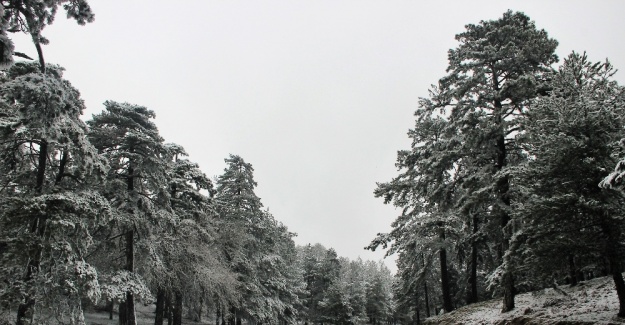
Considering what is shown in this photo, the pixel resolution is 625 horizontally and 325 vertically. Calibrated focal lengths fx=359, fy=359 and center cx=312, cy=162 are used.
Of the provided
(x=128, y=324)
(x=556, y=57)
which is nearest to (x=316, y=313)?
(x=128, y=324)

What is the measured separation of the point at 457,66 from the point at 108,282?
17.3m

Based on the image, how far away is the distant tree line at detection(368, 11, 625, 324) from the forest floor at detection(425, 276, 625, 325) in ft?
2.15

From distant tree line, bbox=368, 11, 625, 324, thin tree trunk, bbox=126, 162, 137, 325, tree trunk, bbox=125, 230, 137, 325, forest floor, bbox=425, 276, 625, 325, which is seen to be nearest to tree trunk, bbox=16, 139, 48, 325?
thin tree trunk, bbox=126, 162, 137, 325

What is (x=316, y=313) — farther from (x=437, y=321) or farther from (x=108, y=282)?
(x=108, y=282)

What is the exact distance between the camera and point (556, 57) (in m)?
14.3

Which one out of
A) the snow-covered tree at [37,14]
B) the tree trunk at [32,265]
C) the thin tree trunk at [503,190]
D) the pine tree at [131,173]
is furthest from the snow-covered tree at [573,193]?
the pine tree at [131,173]

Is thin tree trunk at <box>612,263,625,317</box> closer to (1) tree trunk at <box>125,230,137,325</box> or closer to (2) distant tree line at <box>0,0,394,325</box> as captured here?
(2) distant tree line at <box>0,0,394,325</box>

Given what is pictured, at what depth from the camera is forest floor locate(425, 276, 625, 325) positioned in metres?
9.63

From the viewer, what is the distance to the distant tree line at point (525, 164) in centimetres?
964

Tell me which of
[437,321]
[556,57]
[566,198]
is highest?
[556,57]

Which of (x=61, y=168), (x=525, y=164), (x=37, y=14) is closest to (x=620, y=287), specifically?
(x=525, y=164)

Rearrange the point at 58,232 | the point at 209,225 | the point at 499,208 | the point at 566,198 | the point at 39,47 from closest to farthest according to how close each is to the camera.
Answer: the point at 39,47, the point at 566,198, the point at 58,232, the point at 499,208, the point at 209,225

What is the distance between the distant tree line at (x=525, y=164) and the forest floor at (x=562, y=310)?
25.8 inches

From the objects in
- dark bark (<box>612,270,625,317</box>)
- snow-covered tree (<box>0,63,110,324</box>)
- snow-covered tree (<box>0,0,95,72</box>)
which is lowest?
dark bark (<box>612,270,625,317</box>)
